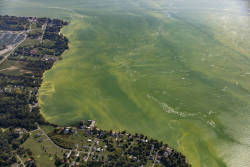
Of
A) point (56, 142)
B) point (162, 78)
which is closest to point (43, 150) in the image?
point (56, 142)

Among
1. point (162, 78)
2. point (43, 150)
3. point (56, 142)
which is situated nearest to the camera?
point (43, 150)

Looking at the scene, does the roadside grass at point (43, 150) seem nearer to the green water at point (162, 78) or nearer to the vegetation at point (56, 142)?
the vegetation at point (56, 142)

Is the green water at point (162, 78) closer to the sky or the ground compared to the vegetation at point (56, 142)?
closer to the sky

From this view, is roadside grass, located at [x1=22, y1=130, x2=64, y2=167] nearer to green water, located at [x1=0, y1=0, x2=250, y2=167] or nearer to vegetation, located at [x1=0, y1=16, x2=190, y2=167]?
vegetation, located at [x1=0, y1=16, x2=190, y2=167]

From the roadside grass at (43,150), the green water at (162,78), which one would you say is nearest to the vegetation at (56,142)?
the roadside grass at (43,150)

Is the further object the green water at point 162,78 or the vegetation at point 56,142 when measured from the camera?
the green water at point 162,78

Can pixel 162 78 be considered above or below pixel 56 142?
above

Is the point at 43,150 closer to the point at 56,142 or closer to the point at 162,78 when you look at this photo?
the point at 56,142

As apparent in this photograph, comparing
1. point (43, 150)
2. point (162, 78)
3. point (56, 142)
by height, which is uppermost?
point (162, 78)

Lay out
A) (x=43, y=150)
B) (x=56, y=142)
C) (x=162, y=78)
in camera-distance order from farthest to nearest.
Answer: (x=162, y=78) → (x=56, y=142) → (x=43, y=150)
